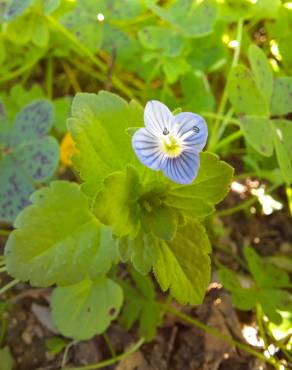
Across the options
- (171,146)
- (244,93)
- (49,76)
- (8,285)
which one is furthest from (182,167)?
(49,76)

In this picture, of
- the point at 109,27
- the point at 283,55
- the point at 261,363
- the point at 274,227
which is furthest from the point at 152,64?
the point at 261,363

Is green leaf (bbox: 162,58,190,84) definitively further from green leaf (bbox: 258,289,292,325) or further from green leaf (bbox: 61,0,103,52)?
green leaf (bbox: 258,289,292,325)

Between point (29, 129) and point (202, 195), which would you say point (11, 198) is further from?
point (202, 195)

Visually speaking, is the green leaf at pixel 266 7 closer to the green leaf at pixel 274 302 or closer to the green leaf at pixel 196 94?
the green leaf at pixel 196 94

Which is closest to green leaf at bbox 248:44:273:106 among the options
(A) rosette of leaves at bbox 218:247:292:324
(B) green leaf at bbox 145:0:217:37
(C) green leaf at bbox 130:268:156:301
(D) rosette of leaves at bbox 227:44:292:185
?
(D) rosette of leaves at bbox 227:44:292:185

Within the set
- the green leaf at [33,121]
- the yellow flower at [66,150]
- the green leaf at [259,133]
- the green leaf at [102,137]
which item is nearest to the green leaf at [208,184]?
the green leaf at [102,137]

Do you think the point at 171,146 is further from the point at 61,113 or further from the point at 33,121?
the point at 61,113
